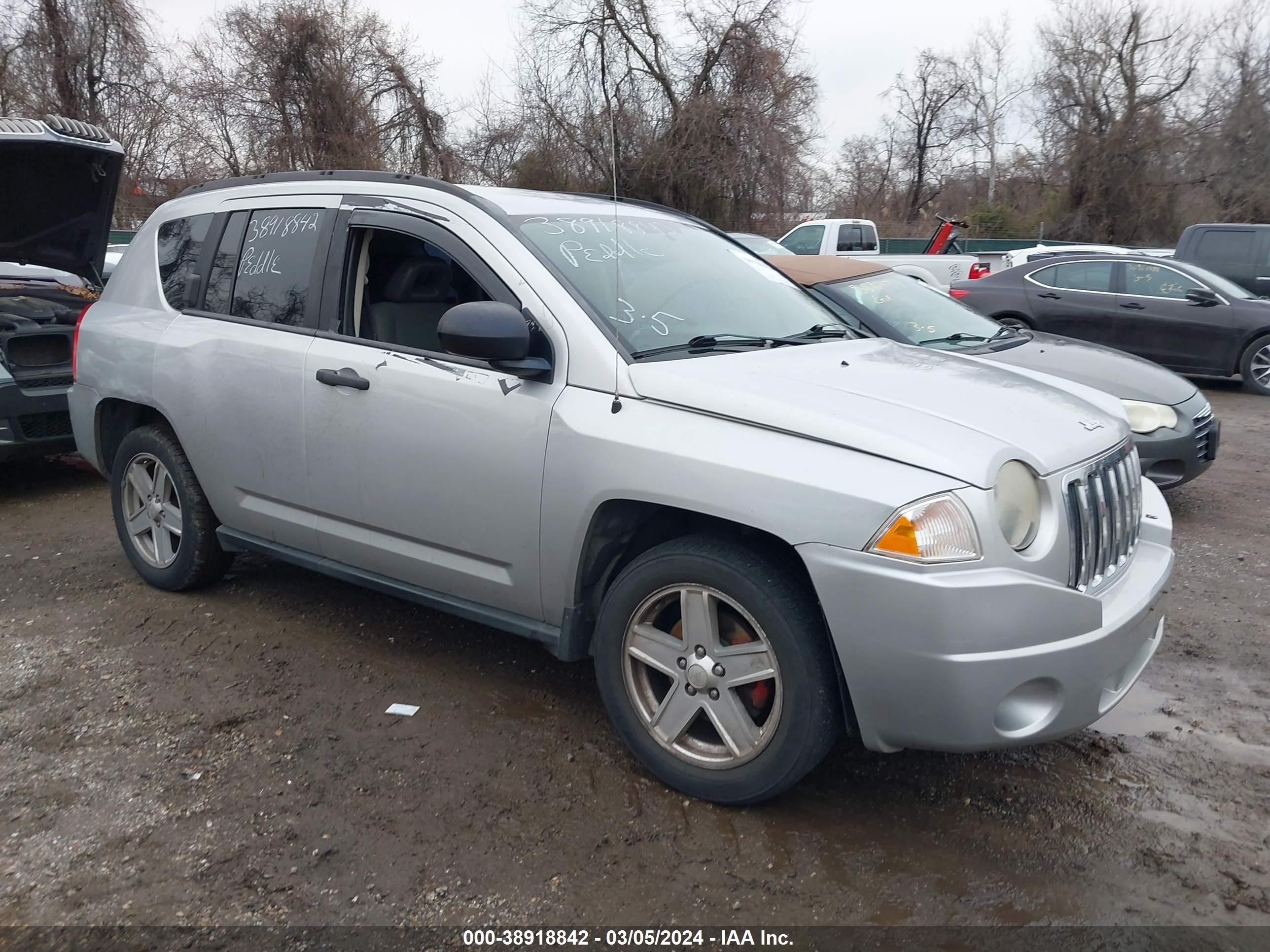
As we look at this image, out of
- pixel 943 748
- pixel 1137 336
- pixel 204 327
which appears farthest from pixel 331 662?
pixel 1137 336

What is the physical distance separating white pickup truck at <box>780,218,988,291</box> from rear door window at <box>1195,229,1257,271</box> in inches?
118

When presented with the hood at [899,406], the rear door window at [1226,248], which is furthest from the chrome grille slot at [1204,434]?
the rear door window at [1226,248]

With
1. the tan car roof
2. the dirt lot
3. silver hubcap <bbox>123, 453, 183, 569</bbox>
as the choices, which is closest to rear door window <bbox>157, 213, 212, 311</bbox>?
silver hubcap <bbox>123, 453, 183, 569</bbox>

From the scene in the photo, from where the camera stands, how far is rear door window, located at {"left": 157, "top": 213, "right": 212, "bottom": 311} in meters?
4.69

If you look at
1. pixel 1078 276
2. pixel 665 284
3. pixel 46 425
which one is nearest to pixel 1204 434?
pixel 665 284

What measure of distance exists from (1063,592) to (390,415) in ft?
7.49

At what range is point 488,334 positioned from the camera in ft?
10.4

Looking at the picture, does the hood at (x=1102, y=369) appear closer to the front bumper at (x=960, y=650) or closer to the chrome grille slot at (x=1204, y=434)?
the chrome grille slot at (x=1204, y=434)

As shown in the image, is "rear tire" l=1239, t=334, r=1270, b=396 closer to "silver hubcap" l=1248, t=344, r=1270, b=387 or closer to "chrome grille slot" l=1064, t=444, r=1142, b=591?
"silver hubcap" l=1248, t=344, r=1270, b=387

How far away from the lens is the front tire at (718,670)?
2.84 metres

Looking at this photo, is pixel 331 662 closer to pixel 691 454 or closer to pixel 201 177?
pixel 691 454

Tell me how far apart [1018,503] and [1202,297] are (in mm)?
9965

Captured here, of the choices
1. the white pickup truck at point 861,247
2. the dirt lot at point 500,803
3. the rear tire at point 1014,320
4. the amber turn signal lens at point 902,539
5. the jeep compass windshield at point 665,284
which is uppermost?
the white pickup truck at point 861,247

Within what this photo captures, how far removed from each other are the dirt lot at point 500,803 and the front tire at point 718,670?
17cm
